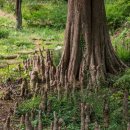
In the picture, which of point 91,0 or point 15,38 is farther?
point 15,38

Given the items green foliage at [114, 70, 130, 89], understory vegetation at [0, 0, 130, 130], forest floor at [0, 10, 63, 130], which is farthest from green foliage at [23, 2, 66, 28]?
green foliage at [114, 70, 130, 89]

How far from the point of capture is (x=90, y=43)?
8.92 meters

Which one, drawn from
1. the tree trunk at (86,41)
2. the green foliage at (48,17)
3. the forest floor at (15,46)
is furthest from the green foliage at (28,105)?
the green foliage at (48,17)

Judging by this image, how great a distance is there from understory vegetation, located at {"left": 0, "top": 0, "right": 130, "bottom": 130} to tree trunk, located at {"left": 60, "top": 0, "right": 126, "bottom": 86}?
0.46m

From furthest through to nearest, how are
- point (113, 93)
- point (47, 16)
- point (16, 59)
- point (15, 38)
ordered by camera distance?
point (47, 16)
point (15, 38)
point (16, 59)
point (113, 93)

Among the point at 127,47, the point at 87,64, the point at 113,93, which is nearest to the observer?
the point at 113,93

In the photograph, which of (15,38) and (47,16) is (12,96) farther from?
(47,16)

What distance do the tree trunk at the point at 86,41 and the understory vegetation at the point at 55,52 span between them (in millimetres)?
461

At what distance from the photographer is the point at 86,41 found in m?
8.88

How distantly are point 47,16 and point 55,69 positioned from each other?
43.1ft

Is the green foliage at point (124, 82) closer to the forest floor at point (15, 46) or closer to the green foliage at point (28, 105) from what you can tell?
the green foliage at point (28, 105)

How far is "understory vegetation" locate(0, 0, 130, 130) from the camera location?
6346 mm

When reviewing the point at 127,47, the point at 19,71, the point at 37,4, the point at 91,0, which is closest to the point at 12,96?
the point at 19,71

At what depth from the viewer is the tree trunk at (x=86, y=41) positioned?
28.9 ft
